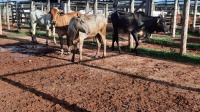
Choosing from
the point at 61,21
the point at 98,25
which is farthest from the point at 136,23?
the point at 61,21

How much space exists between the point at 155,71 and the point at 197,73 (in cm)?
120

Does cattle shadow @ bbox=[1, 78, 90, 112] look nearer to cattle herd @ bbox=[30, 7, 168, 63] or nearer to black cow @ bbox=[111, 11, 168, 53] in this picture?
cattle herd @ bbox=[30, 7, 168, 63]

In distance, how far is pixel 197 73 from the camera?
6984 millimetres

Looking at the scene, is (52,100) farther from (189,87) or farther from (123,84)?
(189,87)

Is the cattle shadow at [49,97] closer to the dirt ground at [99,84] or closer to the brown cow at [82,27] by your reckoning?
the dirt ground at [99,84]

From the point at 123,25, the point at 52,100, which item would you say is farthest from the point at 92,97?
the point at 123,25

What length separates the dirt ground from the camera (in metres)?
4.82

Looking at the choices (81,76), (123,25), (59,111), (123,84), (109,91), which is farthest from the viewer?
(123,25)

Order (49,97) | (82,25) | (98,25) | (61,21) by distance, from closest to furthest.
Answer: (49,97)
(82,25)
(98,25)
(61,21)

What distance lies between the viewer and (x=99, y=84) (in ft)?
20.0

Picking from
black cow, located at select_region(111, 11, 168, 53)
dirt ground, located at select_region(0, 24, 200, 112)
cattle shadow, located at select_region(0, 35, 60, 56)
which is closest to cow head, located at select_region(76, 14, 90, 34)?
dirt ground, located at select_region(0, 24, 200, 112)

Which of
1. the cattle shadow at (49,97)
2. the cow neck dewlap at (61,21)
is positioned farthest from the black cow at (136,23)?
the cattle shadow at (49,97)

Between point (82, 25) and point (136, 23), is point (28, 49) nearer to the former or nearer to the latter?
point (82, 25)

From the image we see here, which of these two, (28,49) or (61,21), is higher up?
(61,21)
